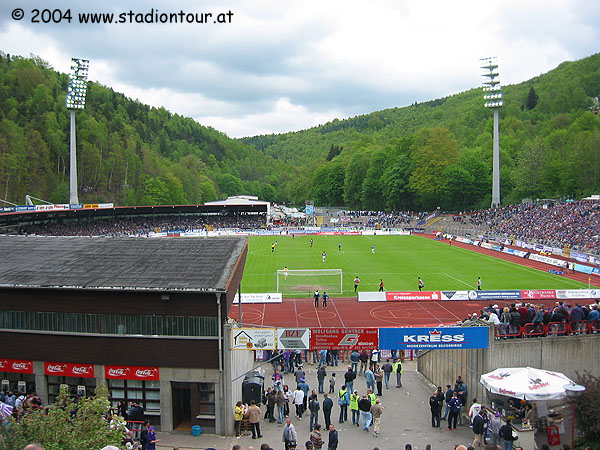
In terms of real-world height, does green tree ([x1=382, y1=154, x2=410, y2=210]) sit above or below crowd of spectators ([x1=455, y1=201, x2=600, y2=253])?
above

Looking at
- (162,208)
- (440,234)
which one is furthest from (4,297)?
(162,208)

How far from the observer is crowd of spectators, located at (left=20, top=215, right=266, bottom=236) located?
240 ft

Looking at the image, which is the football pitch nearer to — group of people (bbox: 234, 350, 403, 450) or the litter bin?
group of people (bbox: 234, 350, 403, 450)

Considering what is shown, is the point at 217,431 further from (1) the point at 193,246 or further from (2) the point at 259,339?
(1) the point at 193,246

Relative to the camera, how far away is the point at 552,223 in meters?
63.3

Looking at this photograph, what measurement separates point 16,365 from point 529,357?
16790 mm

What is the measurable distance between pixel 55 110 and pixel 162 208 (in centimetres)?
3330

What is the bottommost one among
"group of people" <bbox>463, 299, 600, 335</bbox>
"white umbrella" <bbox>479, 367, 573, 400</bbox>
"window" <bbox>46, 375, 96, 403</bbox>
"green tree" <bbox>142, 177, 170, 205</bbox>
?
"window" <bbox>46, 375, 96, 403</bbox>

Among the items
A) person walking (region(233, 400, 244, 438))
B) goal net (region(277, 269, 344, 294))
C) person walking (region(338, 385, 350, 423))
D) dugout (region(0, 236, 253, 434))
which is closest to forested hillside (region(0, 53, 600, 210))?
goal net (region(277, 269, 344, 294))

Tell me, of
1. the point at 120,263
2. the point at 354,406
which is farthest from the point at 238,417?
the point at 120,263

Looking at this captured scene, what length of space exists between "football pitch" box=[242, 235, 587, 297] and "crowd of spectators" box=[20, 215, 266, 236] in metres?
22.2

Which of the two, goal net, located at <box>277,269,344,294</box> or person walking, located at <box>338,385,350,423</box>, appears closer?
person walking, located at <box>338,385,350,423</box>

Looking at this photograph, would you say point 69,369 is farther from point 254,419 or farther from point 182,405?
point 254,419

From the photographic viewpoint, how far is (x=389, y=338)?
1753cm
